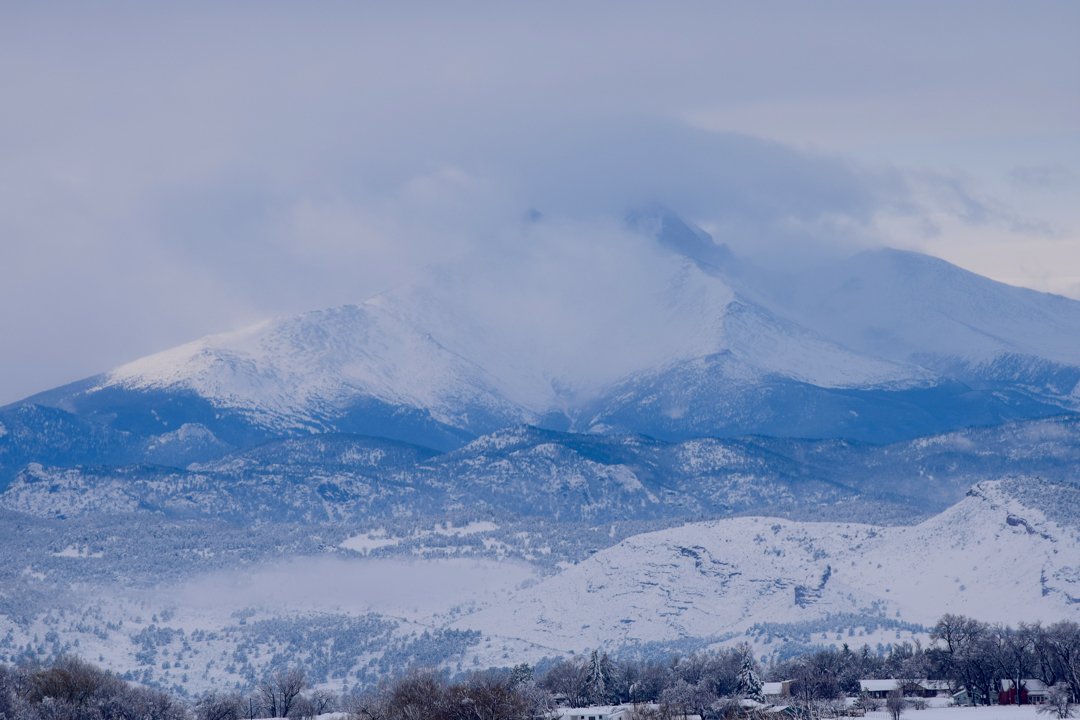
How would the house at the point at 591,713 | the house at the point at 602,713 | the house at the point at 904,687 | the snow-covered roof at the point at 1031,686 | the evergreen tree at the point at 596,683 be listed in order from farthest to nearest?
the evergreen tree at the point at 596,683, the house at the point at 904,687, the snow-covered roof at the point at 1031,686, the house at the point at 591,713, the house at the point at 602,713

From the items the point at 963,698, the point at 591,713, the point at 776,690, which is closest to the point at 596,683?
the point at 591,713

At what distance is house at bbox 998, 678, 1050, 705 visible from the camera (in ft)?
545

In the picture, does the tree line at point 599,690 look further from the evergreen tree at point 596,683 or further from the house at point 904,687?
the house at point 904,687

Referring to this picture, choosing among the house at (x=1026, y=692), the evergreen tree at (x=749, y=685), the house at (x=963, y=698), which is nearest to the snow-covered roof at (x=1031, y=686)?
the house at (x=1026, y=692)

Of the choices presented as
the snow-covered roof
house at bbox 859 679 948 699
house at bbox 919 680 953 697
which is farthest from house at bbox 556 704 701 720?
the snow-covered roof

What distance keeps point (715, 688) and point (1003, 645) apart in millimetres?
33803

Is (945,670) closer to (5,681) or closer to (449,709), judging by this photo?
(449,709)

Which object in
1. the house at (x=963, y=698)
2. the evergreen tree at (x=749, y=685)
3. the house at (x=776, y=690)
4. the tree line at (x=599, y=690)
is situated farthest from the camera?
the house at (x=776, y=690)

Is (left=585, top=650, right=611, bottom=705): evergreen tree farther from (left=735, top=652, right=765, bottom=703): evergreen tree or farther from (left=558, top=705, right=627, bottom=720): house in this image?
(left=735, top=652, right=765, bottom=703): evergreen tree

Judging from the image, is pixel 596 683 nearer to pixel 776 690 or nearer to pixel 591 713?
pixel 591 713

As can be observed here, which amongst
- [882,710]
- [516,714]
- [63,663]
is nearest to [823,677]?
[882,710]

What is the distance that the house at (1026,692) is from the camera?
16612cm

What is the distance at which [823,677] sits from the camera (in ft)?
611

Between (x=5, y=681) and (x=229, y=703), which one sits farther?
(x=229, y=703)
